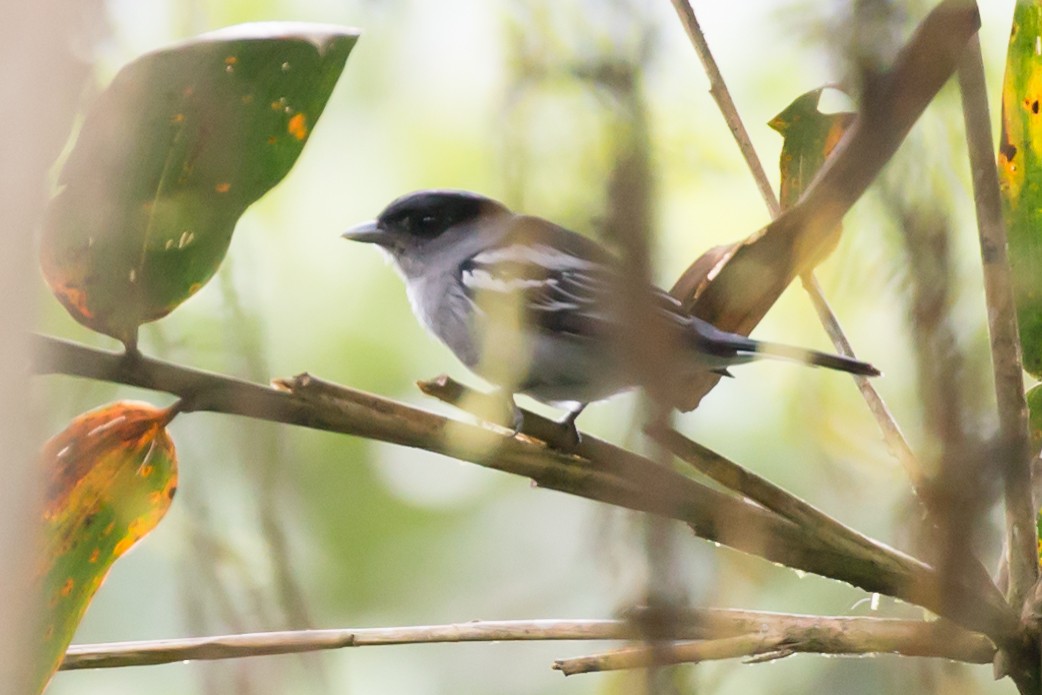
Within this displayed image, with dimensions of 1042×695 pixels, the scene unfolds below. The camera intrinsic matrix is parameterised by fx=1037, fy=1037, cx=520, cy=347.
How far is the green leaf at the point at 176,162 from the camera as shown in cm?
48

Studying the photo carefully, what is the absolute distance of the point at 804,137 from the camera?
69 cm

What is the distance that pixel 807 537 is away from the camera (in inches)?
19.4

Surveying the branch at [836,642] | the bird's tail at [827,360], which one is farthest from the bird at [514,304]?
the branch at [836,642]

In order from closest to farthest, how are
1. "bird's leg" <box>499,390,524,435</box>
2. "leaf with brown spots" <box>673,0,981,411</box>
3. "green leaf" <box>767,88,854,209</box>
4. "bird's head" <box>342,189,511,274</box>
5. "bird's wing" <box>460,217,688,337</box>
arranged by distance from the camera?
"leaf with brown spots" <box>673,0,981,411</box> → "bird's leg" <box>499,390,524,435</box> → "green leaf" <box>767,88,854,209</box> → "bird's wing" <box>460,217,688,337</box> → "bird's head" <box>342,189,511,274</box>

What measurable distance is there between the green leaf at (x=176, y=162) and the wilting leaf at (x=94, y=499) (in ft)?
0.18

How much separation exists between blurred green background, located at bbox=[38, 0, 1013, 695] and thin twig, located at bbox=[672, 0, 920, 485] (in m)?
0.01

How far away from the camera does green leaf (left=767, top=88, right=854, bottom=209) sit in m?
0.68

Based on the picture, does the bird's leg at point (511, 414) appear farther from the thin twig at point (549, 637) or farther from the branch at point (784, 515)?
the thin twig at point (549, 637)

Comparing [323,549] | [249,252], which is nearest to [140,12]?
[249,252]

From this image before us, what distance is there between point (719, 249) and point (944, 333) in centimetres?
32

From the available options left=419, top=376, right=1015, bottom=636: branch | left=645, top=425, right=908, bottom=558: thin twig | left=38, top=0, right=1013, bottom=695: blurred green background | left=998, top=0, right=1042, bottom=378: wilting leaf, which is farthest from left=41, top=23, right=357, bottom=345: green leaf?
left=998, top=0, right=1042, bottom=378: wilting leaf

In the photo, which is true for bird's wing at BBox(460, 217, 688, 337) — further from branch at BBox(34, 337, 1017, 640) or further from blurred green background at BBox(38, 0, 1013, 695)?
branch at BBox(34, 337, 1017, 640)

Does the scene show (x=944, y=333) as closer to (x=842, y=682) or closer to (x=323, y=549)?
(x=842, y=682)

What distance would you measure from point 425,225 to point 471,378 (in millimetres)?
190
